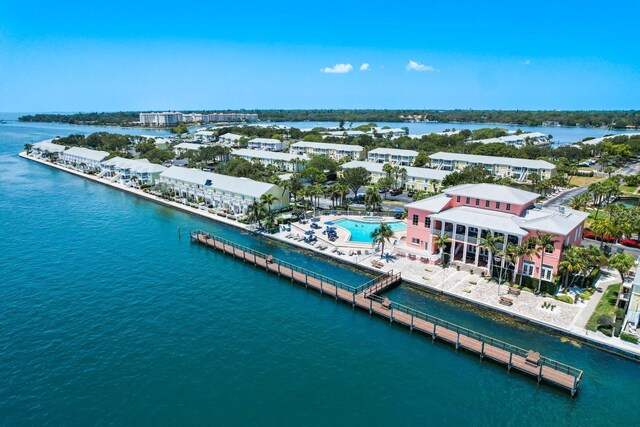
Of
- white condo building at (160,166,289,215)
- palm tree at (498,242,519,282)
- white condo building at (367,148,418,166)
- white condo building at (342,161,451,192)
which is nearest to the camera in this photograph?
palm tree at (498,242,519,282)

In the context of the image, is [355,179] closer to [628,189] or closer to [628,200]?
[628,200]

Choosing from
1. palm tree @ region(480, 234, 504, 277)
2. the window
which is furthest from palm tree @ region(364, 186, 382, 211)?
the window

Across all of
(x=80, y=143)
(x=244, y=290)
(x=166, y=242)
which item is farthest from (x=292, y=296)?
(x=80, y=143)

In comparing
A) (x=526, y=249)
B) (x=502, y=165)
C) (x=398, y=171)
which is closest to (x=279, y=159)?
(x=398, y=171)

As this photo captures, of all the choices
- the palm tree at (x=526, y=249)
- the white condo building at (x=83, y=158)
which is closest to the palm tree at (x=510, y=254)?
the palm tree at (x=526, y=249)

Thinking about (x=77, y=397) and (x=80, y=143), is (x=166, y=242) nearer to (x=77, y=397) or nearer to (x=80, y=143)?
(x=77, y=397)

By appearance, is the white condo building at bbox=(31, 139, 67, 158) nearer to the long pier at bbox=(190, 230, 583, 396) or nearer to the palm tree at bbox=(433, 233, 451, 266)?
the long pier at bbox=(190, 230, 583, 396)
